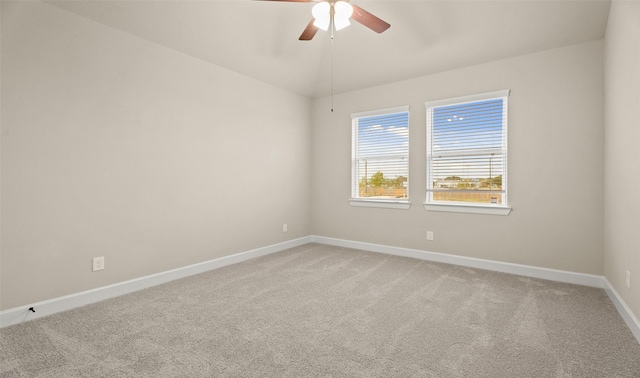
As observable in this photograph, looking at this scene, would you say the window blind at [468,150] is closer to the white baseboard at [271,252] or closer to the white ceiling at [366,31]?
the white ceiling at [366,31]

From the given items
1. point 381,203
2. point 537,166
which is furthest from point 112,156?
point 537,166

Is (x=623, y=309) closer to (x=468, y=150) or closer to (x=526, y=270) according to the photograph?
(x=526, y=270)

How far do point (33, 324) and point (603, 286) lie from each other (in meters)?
5.27

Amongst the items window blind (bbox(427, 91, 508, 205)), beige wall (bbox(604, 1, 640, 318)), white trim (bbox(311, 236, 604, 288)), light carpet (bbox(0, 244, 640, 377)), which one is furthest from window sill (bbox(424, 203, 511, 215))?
beige wall (bbox(604, 1, 640, 318))

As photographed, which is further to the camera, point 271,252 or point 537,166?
point 271,252

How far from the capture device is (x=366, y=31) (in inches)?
151

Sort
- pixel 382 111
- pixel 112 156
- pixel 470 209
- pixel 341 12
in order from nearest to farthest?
pixel 341 12 → pixel 112 156 → pixel 470 209 → pixel 382 111

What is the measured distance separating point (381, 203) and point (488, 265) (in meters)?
1.65

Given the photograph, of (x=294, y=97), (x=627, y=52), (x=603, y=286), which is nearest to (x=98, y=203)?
(x=294, y=97)

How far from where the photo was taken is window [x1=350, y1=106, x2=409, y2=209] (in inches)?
180

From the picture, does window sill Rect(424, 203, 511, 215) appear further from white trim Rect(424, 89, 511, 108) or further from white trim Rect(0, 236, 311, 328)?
white trim Rect(0, 236, 311, 328)

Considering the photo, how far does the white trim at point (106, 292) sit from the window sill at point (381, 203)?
71.0 inches

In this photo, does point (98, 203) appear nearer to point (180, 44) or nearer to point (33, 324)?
point (33, 324)

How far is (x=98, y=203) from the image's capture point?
2.87 metres
